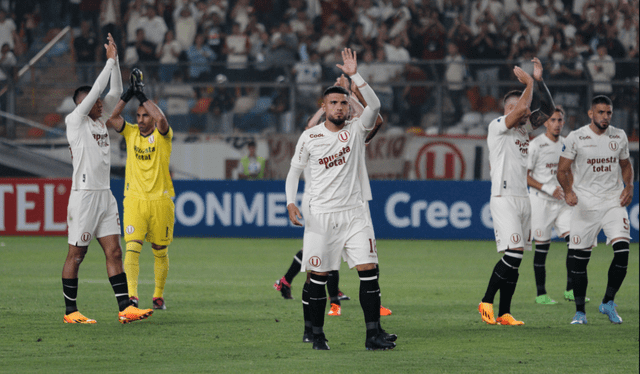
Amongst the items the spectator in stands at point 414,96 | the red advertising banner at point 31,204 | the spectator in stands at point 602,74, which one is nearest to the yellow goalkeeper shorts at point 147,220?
the red advertising banner at point 31,204

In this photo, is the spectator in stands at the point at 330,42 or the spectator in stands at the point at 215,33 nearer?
the spectator in stands at the point at 330,42

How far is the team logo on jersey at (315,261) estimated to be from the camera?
6.46 meters

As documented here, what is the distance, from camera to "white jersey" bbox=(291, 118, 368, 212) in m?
6.52

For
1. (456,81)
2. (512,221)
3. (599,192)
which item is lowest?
(512,221)

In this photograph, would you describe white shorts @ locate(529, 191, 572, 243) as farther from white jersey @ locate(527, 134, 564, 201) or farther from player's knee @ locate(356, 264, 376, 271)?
player's knee @ locate(356, 264, 376, 271)

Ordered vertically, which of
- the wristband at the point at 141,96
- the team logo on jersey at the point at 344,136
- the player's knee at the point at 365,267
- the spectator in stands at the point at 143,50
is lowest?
the player's knee at the point at 365,267

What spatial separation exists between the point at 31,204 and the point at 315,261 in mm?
11498

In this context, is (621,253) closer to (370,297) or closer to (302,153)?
(370,297)

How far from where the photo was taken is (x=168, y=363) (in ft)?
19.6

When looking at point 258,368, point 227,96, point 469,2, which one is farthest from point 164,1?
point 258,368

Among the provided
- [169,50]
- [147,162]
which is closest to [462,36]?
[169,50]

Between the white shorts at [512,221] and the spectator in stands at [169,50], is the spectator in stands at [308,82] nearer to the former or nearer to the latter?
the spectator in stands at [169,50]

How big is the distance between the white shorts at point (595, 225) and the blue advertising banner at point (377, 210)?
7546 mm

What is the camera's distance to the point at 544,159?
9.98m
